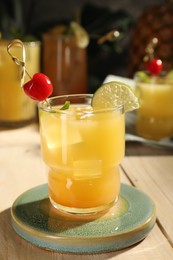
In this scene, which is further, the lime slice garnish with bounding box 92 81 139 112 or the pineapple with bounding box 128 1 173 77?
the pineapple with bounding box 128 1 173 77

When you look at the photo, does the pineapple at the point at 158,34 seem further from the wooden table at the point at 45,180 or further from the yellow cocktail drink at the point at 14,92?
the wooden table at the point at 45,180

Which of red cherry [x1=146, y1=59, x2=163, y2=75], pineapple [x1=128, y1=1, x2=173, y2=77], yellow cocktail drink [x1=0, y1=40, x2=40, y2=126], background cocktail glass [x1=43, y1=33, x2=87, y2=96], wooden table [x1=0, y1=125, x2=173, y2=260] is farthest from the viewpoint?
pineapple [x1=128, y1=1, x2=173, y2=77]

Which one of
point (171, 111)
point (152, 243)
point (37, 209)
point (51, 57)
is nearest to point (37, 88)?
point (37, 209)

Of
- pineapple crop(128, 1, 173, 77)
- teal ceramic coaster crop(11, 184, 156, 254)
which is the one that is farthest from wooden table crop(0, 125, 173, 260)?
Result: pineapple crop(128, 1, 173, 77)

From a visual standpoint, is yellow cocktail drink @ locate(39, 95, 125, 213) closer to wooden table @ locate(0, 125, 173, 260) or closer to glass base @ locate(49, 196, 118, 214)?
glass base @ locate(49, 196, 118, 214)

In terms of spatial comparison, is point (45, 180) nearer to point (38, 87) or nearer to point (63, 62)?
point (38, 87)

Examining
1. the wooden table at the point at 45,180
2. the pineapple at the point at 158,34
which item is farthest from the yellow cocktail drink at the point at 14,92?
the pineapple at the point at 158,34

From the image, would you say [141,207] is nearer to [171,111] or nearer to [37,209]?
[37,209]
